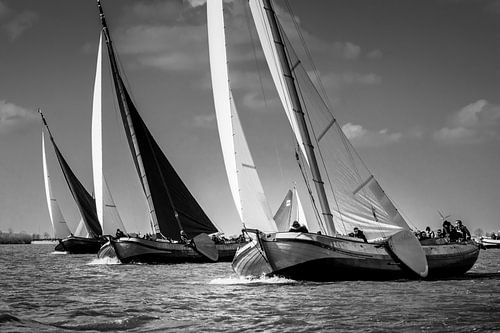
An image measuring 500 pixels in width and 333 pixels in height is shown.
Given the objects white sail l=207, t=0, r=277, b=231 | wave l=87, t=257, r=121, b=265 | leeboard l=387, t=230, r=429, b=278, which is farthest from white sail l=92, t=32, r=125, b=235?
leeboard l=387, t=230, r=429, b=278

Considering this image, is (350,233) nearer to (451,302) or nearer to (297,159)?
(297,159)

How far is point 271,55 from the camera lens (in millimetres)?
30031

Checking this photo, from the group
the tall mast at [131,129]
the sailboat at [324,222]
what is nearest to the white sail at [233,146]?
the sailboat at [324,222]

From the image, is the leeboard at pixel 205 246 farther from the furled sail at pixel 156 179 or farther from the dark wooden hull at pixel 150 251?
the furled sail at pixel 156 179

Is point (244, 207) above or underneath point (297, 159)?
underneath

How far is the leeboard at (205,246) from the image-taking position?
50909mm

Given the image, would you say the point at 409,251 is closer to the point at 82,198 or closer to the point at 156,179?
the point at 156,179

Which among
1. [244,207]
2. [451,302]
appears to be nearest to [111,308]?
[244,207]

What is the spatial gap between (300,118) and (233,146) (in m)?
3.83

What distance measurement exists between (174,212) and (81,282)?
20.1 meters

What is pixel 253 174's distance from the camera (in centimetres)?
2727

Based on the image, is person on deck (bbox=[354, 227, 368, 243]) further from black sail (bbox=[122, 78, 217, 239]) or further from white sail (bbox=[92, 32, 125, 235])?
white sail (bbox=[92, 32, 125, 235])

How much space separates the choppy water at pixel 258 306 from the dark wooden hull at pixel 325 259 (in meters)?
0.75

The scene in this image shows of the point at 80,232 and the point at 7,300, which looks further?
the point at 80,232
